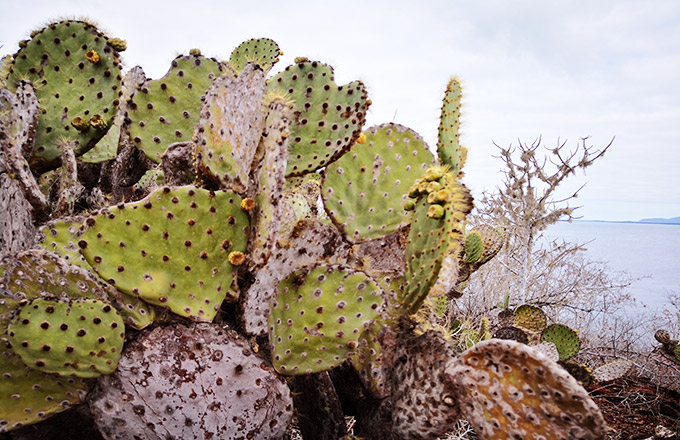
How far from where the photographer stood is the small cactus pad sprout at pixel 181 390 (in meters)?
1.43

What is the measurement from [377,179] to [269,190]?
773 mm

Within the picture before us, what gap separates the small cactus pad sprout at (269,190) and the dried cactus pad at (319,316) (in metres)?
0.16

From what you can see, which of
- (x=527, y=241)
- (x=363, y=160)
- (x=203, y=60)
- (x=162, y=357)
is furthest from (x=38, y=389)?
(x=527, y=241)

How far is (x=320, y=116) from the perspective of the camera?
2027 mm

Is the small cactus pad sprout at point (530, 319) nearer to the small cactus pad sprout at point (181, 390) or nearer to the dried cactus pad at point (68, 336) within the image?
the small cactus pad sprout at point (181, 390)

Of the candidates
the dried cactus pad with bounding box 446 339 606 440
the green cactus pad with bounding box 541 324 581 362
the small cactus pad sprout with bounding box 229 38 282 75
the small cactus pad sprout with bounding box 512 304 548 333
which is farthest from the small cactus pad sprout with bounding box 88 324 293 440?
the small cactus pad sprout with bounding box 512 304 548 333

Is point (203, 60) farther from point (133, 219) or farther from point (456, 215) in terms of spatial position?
point (456, 215)

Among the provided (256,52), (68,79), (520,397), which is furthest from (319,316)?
(256,52)

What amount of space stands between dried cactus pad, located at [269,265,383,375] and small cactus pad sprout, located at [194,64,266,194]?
1.23 ft

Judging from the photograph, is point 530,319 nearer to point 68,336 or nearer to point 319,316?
point 319,316

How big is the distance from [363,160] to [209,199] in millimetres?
909

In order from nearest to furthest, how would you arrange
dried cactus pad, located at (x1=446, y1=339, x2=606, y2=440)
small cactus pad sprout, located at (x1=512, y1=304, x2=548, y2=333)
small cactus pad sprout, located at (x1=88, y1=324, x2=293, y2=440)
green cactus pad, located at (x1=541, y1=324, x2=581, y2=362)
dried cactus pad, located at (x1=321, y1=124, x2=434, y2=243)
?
dried cactus pad, located at (x1=446, y1=339, x2=606, y2=440)
small cactus pad sprout, located at (x1=88, y1=324, x2=293, y2=440)
dried cactus pad, located at (x1=321, y1=124, x2=434, y2=243)
green cactus pad, located at (x1=541, y1=324, x2=581, y2=362)
small cactus pad sprout, located at (x1=512, y1=304, x2=548, y2=333)

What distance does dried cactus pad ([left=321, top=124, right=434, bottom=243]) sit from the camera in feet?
6.96

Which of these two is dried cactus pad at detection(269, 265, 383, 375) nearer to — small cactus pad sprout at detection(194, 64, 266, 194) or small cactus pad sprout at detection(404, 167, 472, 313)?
small cactus pad sprout at detection(404, 167, 472, 313)
